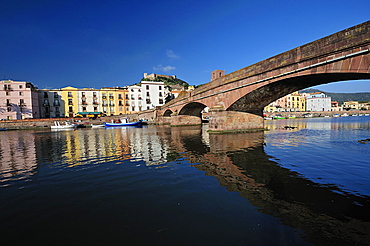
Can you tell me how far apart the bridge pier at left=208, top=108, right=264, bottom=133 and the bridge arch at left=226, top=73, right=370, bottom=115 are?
65 centimetres

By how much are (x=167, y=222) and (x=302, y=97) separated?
148155mm

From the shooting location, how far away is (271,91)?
1802 cm

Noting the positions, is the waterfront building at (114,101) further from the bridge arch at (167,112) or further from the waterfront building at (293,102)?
the waterfront building at (293,102)

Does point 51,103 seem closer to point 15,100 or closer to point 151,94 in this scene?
point 15,100

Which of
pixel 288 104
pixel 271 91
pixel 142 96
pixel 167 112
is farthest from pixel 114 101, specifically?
pixel 288 104

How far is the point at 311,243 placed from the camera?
3244 mm

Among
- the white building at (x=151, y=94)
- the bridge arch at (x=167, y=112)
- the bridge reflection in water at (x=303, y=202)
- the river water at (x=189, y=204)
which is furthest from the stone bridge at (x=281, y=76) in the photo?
the white building at (x=151, y=94)

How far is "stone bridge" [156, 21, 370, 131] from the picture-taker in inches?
372

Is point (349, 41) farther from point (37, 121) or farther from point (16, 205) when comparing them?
point (37, 121)

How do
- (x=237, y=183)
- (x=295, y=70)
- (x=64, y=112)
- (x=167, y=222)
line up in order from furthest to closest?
1. (x=64, y=112)
2. (x=295, y=70)
3. (x=237, y=183)
4. (x=167, y=222)

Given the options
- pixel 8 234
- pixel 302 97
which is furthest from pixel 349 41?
pixel 302 97

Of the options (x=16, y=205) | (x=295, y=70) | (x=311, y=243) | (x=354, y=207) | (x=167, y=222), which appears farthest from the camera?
(x=295, y=70)

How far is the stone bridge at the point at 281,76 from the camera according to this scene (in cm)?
944

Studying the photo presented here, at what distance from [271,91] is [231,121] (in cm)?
581
